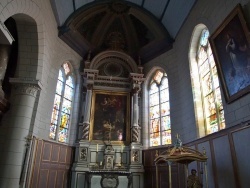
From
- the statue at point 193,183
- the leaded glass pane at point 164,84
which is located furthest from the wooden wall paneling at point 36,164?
the leaded glass pane at point 164,84

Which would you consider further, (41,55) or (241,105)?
(41,55)

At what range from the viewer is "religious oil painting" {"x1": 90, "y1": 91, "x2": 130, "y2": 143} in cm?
1042

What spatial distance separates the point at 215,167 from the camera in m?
6.37

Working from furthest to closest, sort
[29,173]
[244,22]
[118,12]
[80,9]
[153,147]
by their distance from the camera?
[118,12] < [80,9] < [153,147] < [29,173] < [244,22]

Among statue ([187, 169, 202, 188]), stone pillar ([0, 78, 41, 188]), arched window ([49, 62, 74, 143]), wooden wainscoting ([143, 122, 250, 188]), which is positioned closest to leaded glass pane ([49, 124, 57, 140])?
arched window ([49, 62, 74, 143])

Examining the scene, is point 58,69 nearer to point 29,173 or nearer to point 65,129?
point 65,129

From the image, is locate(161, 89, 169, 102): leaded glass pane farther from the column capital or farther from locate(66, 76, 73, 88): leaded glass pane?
the column capital

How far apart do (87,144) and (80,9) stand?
638 centimetres

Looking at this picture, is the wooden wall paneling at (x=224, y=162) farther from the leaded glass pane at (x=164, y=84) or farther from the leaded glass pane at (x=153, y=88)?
the leaded glass pane at (x=153, y=88)

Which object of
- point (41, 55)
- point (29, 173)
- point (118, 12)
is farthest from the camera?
point (118, 12)

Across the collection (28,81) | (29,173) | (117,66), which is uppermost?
Result: (117,66)

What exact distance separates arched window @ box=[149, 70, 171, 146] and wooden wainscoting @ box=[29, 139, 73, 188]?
12.8ft

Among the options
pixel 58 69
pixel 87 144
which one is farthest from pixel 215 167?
pixel 58 69

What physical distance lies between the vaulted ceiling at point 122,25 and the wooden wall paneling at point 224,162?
18.9 ft
